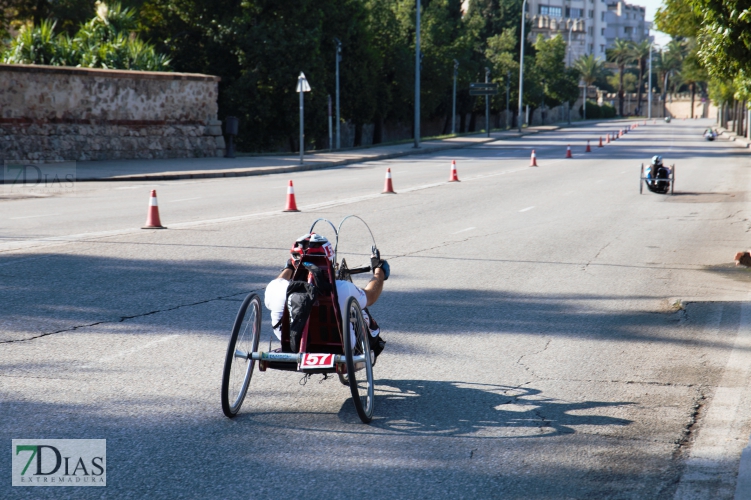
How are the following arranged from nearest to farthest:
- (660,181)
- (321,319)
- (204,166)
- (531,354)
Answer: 1. (321,319)
2. (531,354)
3. (660,181)
4. (204,166)

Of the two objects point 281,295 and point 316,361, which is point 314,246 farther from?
point 316,361

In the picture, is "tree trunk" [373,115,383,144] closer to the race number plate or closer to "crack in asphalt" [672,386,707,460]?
"crack in asphalt" [672,386,707,460]

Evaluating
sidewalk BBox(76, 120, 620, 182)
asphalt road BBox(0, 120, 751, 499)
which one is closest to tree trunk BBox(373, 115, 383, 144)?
sidewalk BBox(76, 120, 620, 182)

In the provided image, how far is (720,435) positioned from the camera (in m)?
5.01

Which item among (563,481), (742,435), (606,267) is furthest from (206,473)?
(606,267)

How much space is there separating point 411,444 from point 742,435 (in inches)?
75.8

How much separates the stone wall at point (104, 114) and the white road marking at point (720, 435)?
2501 cm

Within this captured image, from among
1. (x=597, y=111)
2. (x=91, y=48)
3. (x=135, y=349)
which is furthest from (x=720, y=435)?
(x=597, y=111)

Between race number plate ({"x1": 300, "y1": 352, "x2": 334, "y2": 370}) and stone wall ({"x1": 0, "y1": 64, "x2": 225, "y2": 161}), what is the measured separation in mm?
24404

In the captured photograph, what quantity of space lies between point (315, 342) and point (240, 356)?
472mm

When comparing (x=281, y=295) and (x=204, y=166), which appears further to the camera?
(x=204, y=166)

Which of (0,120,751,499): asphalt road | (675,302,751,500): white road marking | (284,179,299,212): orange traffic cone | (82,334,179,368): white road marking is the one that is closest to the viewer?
(675,302,751,500): white road marking

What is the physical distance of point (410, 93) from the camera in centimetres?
5866

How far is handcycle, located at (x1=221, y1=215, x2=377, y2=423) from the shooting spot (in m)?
5.09
